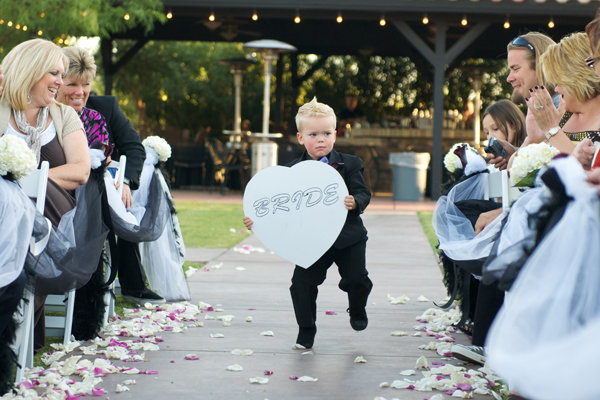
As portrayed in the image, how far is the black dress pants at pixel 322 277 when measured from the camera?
15.4 ft

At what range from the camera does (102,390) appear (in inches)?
148

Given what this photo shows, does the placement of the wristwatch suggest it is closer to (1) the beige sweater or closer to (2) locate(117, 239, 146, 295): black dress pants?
(1) the beige sweater

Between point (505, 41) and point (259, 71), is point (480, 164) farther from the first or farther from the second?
point (259, 71)

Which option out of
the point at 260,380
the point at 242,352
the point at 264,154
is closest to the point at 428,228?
the point at 264,154

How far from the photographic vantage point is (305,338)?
4723 mm

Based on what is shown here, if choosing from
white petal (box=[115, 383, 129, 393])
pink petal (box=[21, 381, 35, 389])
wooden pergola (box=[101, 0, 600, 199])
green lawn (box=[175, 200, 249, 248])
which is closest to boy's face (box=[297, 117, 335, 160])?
white petal (box=[115, 383, 129, 393])

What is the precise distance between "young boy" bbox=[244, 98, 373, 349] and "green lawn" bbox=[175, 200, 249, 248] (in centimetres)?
497

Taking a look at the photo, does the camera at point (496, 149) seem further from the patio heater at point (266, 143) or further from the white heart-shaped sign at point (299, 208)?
the patio heater at point (266, 143)

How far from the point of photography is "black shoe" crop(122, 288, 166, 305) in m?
5.91

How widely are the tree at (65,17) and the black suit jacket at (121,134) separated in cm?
940

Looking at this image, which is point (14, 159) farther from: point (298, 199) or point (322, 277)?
point (322, 277)

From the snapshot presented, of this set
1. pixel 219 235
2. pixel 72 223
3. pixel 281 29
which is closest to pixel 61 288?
pixel 72 223

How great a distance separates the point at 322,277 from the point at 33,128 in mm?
1714

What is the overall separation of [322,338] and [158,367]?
113 centimetres
